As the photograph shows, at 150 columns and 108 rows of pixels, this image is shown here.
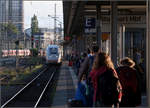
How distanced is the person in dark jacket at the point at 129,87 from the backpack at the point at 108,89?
2.28 ft

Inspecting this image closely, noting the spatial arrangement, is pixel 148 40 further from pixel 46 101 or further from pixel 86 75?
pixel 46 101

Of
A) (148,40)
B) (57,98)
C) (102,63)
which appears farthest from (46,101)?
(102,63)

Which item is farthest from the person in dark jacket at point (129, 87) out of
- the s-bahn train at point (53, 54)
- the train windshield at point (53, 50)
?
the train windshield at point (53, 50)

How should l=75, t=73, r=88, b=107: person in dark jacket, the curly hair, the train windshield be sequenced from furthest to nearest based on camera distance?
the train windshield
l=75, t=73, r=88, b=107: person in dark jacket
the curly hair

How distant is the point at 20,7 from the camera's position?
17538 centimetres

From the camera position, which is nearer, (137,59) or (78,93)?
(78,93)

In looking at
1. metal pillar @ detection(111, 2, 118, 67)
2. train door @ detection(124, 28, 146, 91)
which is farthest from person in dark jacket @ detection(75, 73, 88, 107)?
metal pillar @ detection(111, 2, 118, 67)

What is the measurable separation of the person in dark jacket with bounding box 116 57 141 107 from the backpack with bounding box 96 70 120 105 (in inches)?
27.4

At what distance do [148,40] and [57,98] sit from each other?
8.25m

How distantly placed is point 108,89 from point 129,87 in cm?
87

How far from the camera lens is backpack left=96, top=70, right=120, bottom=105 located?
5648 mm

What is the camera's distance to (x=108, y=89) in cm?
564

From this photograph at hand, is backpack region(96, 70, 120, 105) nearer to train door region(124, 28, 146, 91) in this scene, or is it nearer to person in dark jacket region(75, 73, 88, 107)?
person in dark jacket region(75, 73, 88, 107)

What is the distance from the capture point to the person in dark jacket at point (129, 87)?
20.9 ft
